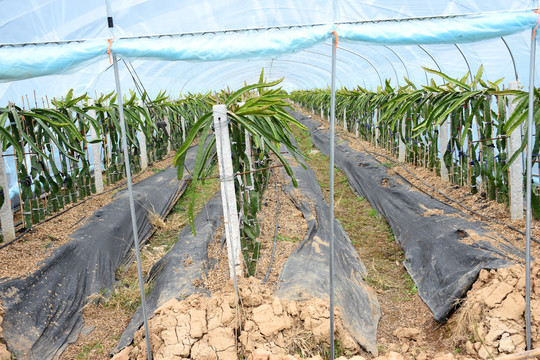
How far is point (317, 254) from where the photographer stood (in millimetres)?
3379

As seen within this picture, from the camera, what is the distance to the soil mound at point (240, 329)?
222 cm

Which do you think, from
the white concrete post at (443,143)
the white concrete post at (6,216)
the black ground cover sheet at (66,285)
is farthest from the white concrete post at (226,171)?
the white concrete post at (443,143)

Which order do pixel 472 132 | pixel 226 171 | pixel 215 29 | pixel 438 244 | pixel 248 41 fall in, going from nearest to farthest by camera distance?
pixel 248 41 < pixel 215 29 < pixel 226 171 < pixel 438 244 < pixel 472 132

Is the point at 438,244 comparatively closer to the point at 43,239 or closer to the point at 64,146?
the point at 43,239

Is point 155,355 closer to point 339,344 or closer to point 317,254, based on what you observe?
point 339,344

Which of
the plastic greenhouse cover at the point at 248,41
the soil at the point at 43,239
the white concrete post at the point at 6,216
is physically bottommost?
the soil at the point at 43,239

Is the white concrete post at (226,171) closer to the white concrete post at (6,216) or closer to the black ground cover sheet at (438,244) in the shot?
the black ground cover sheet at (438,244)

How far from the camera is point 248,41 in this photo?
2.17 metres

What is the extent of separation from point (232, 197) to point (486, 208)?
2.78 meters

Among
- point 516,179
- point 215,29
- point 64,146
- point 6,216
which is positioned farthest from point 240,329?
point 64,146

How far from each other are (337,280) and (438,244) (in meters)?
1.13

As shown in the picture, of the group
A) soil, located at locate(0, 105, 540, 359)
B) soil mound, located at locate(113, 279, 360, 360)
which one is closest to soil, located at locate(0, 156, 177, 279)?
soil, located at locate(0, 105, 540, 359)

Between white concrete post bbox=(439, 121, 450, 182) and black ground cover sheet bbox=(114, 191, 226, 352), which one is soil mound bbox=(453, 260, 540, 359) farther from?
white concrete post bbox=(439, 121, 450, 182)

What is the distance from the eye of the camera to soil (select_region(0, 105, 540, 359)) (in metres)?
2.28
